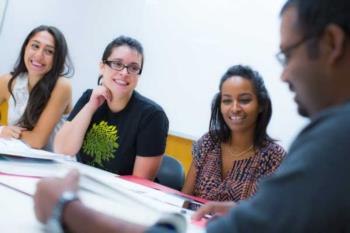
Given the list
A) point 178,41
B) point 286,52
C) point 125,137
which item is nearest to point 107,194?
point 286,52

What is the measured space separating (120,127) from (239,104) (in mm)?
559

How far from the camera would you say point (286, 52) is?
56cm

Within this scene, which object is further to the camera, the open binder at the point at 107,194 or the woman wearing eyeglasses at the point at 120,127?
the woman wearing eyeglasses at the point at 120,127

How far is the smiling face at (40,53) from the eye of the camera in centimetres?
209

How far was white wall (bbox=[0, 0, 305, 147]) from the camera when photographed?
2393 millimetres

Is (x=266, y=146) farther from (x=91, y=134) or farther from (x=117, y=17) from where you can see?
(x=117, y=17)

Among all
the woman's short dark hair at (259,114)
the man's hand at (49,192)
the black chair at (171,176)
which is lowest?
the black chair at (171,176)

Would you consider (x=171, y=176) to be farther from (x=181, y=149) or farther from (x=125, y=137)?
(x=181, y=149)

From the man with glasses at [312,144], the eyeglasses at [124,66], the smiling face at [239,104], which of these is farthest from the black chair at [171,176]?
the man with glasses at [312,144]

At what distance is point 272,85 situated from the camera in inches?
93.0

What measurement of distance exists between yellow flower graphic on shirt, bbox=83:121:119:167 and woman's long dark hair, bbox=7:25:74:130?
0.39 m

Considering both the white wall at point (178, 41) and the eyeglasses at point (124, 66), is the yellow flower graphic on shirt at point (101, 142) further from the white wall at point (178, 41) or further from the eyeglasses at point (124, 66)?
the white wall at point (178, 41)

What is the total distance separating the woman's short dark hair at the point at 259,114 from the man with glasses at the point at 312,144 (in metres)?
1.16

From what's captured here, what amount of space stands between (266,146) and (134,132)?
598mm
